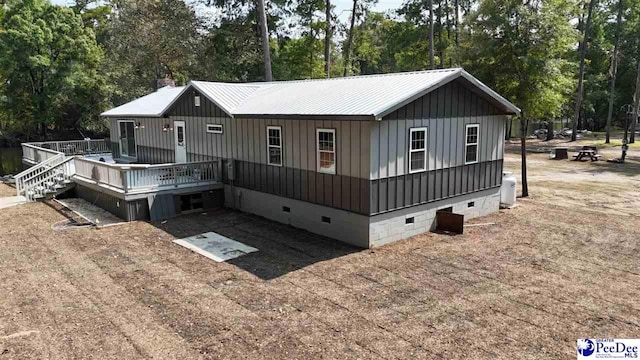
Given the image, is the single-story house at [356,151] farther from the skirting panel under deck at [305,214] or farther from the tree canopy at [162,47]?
the tree canopy at [162,47]

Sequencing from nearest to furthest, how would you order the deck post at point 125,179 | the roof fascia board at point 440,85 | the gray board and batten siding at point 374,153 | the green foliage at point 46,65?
the roof fascia board at point 440,85
the gray board and batten siding at point 374,153
the deck post at point 125,179
the green foliage at point 46,65

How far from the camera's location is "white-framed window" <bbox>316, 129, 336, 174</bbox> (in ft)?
34.7

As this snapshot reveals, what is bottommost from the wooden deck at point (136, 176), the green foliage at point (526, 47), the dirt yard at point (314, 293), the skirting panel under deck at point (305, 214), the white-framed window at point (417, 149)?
the dirt yard at point (314, 293)

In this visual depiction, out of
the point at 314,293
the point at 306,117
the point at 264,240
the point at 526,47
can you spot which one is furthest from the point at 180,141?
the point at 526,47

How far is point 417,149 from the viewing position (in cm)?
1073

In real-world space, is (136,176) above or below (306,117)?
below

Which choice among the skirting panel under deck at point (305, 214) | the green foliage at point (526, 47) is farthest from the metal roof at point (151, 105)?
the green foliage at point (526, 47)

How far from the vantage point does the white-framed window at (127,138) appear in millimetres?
19938

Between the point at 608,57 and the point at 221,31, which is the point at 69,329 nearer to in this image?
the point at 221,31

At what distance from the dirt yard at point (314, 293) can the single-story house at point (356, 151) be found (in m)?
0.86

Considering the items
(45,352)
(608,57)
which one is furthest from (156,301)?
(608,57)

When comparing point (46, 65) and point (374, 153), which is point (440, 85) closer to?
point (374, 153)

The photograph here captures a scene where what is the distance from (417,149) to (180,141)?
9286 millimetres

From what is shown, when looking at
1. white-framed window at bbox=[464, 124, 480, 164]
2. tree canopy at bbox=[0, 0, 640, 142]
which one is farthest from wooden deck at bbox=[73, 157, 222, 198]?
tree canopy at bbox=[0, 0, 640, 142]
